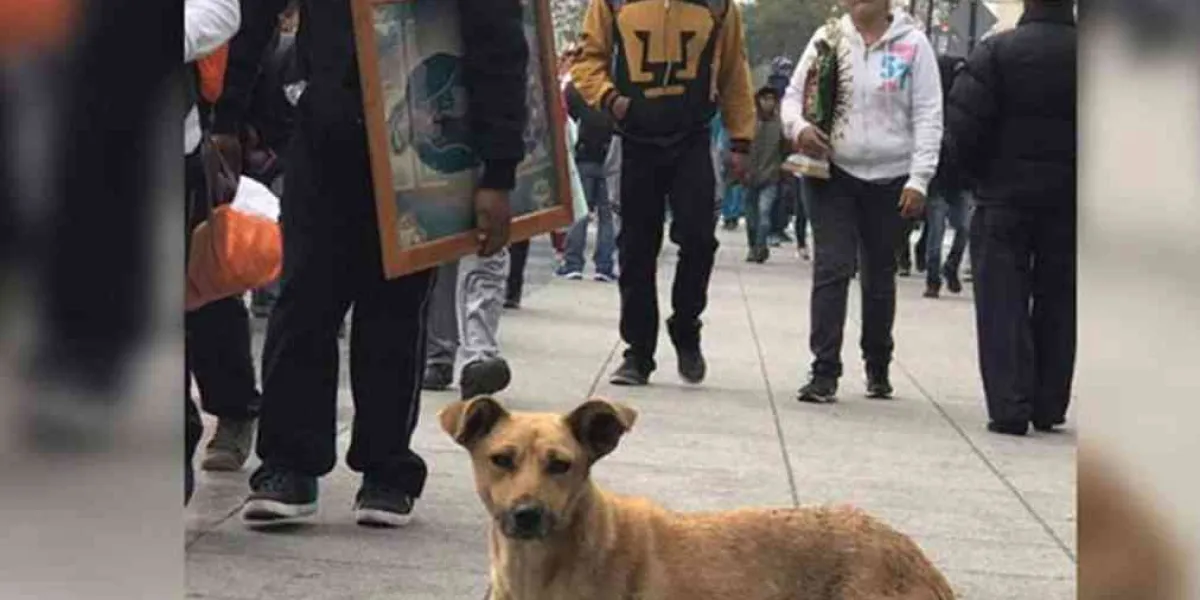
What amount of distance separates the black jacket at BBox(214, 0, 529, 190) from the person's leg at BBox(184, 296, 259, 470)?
1168mm

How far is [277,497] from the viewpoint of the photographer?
16.6ft

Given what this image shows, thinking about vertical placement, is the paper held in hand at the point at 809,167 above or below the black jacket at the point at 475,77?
below

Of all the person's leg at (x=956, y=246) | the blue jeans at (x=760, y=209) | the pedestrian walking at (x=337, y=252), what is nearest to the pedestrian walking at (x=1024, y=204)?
the pedestrian walking at (x=337, y=252)

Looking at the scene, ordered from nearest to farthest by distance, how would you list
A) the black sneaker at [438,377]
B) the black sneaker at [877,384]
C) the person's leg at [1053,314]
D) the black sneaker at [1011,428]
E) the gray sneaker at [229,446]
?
1. the gray sneaker at [229,446]
2. the person's leg at [1053,314]
3. the black sneaker at [1011,428]
4. the black sneaker at [438,377]
5. the black sneaker at [877,384]

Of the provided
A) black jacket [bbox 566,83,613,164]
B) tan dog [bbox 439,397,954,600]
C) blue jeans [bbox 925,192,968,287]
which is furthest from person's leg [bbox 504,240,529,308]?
tan dog [bbox 439,397,954,600]

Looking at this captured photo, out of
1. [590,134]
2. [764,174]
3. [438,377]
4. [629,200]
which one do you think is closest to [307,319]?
[438,377]

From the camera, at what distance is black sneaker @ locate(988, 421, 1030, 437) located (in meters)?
7.99

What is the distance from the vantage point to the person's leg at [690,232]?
8.49 metres

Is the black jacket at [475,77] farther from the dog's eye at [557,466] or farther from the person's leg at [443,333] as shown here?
the person's leg at [443,333]

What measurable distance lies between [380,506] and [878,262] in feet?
13.2

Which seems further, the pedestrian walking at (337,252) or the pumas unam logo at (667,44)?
the pumas unam logo at (667,44)

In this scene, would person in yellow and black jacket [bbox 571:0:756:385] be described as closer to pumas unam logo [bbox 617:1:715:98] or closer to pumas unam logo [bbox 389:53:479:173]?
pumas unam logo [bbox 617:1:715:98]

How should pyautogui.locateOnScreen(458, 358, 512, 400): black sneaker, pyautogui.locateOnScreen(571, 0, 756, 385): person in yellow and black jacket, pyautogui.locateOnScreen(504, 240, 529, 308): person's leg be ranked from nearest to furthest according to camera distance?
pyautogui.locateOnScreen(458, 358, 512, 400): black sneaker
pyautogui.locateOnScreen(571, 0, 756, 385): person in yellow and black jacket
pyautogui.locateOnScreen(504, 240, 529, 308): person's leg

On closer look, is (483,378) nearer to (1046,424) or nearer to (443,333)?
(443,333)
